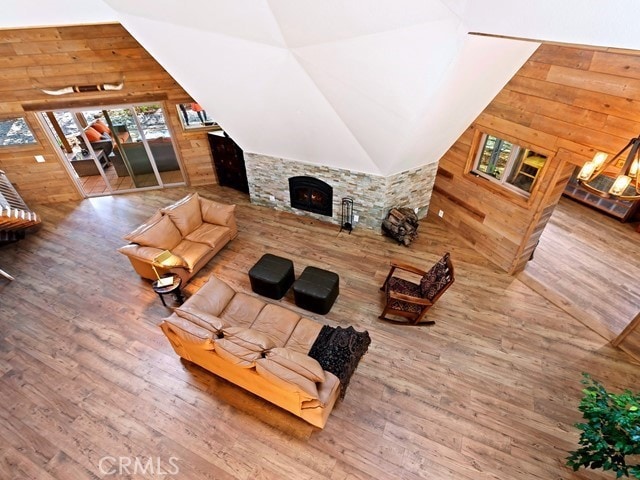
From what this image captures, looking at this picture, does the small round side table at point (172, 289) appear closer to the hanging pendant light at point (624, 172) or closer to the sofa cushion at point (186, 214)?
the sofa cushion at point (186, 214)

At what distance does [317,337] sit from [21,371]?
3659mm

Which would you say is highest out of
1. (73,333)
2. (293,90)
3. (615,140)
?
(293,90)

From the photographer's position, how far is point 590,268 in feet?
17.2

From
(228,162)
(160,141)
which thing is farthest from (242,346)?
(160,141)

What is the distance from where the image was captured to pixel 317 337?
141 inches

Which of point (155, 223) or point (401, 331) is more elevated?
point (155, 223)

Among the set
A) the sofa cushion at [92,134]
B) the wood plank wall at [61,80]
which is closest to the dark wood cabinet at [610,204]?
the wood plank wall at [61,80]

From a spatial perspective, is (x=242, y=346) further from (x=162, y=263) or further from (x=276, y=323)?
(x=162, y=263)

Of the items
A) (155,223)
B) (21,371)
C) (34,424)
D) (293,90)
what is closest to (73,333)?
(21,371)

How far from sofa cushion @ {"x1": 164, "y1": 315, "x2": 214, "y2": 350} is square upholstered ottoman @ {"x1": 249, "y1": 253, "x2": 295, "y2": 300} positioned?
133cm

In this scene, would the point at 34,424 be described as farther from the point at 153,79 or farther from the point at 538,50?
the point at 538,50

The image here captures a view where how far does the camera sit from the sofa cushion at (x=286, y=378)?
2.73m

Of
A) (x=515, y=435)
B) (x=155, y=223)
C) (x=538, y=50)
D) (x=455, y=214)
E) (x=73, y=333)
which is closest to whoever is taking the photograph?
(x=515, y=435)

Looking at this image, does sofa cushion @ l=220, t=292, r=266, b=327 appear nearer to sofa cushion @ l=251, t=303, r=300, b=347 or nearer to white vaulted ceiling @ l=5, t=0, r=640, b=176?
sofa cushion @ l=251, t=303, r=300, b=347
